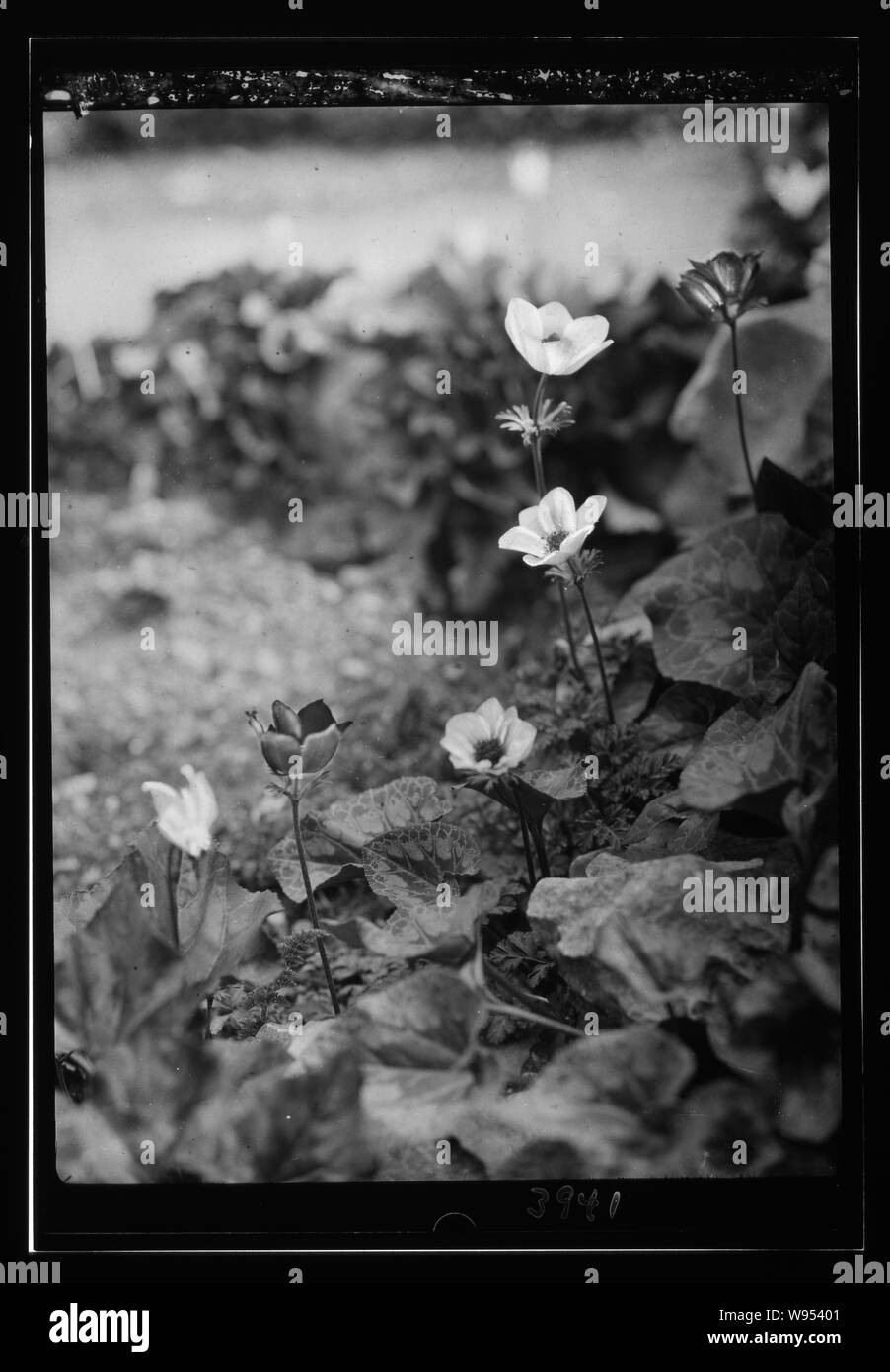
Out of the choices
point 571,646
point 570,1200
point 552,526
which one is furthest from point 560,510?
point 570,1200

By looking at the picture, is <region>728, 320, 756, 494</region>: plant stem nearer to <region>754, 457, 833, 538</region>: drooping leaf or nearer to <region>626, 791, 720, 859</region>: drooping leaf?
<region>754, 457, 833, 538</region>: drooping leaf

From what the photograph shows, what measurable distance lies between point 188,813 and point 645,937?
465 mm

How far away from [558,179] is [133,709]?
2.38ft

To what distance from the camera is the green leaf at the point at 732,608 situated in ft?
3.49

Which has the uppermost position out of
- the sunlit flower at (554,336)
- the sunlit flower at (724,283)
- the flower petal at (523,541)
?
the sunlit flower at (724,283)

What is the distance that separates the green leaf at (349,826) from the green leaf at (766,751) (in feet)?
0.86

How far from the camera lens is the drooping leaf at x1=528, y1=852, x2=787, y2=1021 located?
98cm

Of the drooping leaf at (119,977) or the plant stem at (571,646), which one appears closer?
the drooping leaf at (119,977)

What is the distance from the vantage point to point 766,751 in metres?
1.00

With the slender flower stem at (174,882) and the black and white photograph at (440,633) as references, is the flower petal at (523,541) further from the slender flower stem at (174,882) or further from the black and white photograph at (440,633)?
the slender flower stem at (174,882)

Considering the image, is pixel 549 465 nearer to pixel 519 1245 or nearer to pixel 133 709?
pixel 133 709

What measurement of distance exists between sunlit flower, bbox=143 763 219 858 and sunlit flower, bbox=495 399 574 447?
1.60ft

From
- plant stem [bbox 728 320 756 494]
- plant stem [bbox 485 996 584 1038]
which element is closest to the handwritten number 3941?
plant stem [bbox 485 996 584 1038]

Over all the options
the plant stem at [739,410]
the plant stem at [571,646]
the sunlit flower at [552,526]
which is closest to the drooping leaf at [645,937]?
the plant stem at [571,646]
